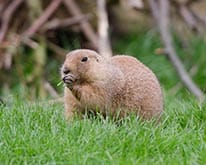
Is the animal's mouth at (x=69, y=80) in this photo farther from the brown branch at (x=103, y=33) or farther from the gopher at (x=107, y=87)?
the brown branch at (x=103, y=33)

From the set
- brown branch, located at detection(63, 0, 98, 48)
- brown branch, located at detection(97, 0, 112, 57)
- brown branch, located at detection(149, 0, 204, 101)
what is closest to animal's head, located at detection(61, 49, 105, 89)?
brown branch, located at detection(149, 0, 204, 101)

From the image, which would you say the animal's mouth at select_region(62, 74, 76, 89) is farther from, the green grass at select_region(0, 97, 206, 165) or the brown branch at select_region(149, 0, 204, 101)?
the brown branch at select_region(149, 0, 204, 101)

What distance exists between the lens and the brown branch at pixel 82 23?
33.3 ft

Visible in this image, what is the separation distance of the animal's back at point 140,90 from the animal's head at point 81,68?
0.84 ft

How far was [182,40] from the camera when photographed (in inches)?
424

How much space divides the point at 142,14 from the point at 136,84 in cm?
639

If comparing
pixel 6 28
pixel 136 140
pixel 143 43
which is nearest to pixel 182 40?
pixel 143 43

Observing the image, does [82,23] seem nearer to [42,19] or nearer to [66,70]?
[42,19]

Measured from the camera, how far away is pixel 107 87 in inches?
201

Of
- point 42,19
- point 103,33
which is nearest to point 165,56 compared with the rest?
point 103,33

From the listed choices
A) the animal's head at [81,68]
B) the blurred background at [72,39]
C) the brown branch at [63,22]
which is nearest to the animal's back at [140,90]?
the animal's head at [81,68]

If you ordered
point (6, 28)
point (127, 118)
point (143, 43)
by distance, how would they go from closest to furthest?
1. point (127, 118)
2. point (6, 28)
3. point (143, 43)

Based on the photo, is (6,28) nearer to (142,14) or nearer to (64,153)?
(142,14)

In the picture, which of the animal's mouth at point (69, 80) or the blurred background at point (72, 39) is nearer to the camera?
the animal's mouth at point (69, 80)
